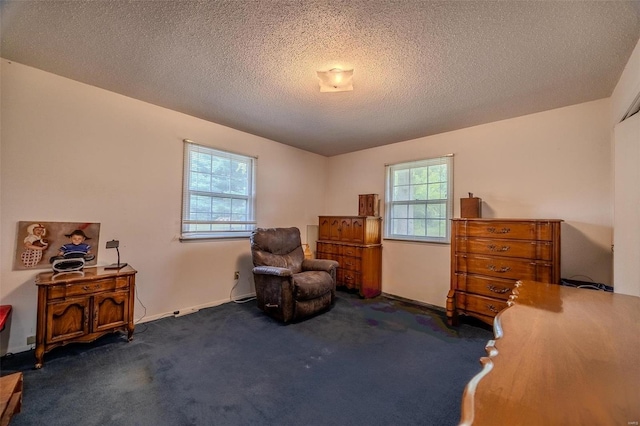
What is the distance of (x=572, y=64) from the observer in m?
2.02

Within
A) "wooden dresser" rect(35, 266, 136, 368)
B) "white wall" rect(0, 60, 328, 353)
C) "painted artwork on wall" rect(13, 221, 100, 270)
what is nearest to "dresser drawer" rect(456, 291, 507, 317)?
"white wall" rect(0, 60, 328, 353)

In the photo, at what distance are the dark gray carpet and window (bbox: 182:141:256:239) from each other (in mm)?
1160

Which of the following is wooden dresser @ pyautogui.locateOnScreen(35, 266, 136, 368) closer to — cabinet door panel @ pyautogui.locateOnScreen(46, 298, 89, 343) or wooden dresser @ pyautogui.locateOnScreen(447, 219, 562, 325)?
cabinet door panel @ pyautogui.locateOnScreen(46, 298, 89, 343)

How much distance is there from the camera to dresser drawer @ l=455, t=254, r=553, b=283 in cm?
243

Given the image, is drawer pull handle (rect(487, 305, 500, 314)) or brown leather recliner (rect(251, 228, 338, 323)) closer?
drawer pull handle (rect(487, 305, 500, 314))

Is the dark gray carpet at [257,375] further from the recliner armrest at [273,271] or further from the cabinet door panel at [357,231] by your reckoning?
the cabinet door panel at [357,231]

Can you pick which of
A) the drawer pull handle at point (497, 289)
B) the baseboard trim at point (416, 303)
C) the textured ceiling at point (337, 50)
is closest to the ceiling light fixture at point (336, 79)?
the textured ceiling at point (337, 50)

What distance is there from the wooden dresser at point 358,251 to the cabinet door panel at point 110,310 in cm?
277

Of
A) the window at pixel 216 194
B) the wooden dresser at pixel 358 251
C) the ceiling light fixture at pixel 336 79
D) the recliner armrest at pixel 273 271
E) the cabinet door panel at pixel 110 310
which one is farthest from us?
the wooden dresser at pixel 358 251

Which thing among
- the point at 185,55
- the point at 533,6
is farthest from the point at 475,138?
the point at 185,55

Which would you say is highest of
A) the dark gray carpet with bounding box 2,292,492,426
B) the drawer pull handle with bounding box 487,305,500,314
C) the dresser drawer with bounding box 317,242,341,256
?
the dresser drawer with bounding box 317,242,341,256

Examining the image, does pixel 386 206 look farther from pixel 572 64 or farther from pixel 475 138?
pixel 572 64

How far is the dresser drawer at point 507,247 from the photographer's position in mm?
2426

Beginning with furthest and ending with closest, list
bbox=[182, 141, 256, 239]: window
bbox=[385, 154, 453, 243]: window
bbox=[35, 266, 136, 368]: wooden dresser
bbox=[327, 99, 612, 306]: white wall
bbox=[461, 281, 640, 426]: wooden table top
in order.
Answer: bbox=[385, 154, 453, 243]: window → bbox=[182, 141, 256, 239]: window → bbox=[327, 99, 612, 306]: white wall → bbox=[35, 266, 136, 368]: wooden dresser → bbox=[461, 281, 640, 426]: wooden table top
